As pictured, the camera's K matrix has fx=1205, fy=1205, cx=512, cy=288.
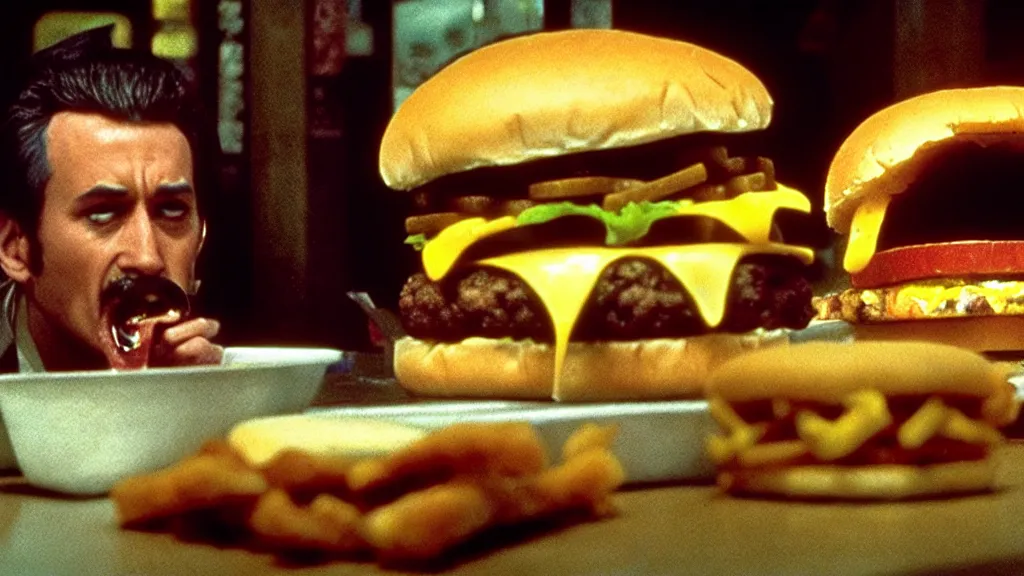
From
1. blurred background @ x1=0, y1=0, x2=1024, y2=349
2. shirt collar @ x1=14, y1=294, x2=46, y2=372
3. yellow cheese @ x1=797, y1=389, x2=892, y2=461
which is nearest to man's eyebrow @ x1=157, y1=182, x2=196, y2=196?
shirt collar @ x1=14, y1=294, x2=46, y2=372

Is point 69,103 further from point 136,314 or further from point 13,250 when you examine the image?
point 136,314

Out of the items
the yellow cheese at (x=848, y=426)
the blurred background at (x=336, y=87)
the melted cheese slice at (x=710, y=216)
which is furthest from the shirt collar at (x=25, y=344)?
the blurred background at (x=336, y=87)

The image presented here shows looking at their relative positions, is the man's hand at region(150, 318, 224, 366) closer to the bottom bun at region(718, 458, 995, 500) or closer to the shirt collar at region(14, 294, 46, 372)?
the shirt collar at region(14, 294, 46, 372)

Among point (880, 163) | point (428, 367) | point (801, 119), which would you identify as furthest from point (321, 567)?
point (801, 119)

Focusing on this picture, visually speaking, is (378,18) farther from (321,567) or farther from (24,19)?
(321,567)

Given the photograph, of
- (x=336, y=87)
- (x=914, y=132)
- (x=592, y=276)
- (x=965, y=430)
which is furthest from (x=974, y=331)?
(x=336, y=87)

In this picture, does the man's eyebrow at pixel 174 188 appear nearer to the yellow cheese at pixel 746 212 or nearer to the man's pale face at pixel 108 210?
the man's pale face at pixel 108 210
